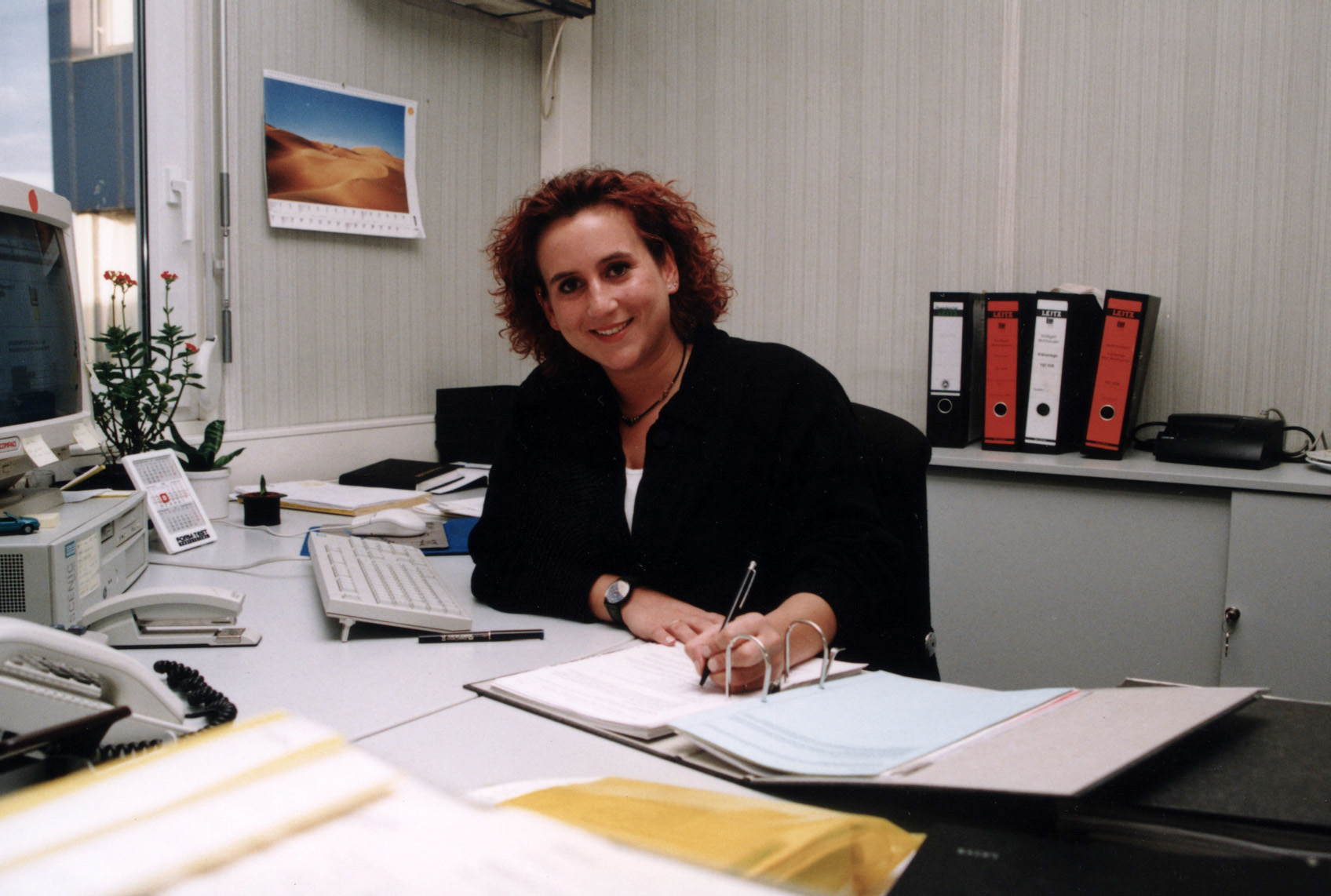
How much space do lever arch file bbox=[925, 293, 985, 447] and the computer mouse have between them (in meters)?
1.13

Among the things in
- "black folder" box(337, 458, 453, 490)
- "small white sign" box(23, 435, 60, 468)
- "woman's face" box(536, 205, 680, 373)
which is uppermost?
"woman's face" box(536, 205, 680, 373)

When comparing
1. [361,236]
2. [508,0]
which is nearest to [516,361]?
[361,236]

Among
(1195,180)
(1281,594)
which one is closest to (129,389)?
(1281,594)

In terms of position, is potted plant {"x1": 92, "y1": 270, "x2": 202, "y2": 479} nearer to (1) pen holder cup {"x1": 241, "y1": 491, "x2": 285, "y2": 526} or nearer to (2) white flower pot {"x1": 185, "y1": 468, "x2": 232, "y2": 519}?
(2) white flower pot {"x1": 185, "y1": 468, "x2": 232, "y2": 519}

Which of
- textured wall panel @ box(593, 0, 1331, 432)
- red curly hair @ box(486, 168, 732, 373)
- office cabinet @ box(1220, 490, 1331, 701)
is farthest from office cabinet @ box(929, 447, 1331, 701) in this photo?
red curly hair @ box(486, 168, 732, 373)

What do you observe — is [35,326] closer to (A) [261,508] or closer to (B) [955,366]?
(A) [261,508]

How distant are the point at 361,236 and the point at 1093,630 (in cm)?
187

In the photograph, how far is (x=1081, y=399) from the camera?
6.52ft

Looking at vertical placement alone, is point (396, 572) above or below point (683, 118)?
below

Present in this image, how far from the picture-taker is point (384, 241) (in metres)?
2.39

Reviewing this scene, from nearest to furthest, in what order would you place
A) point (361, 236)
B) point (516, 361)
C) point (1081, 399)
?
point (1081, 399), point (361, 236), point (516, 361)

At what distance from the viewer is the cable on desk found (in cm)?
140

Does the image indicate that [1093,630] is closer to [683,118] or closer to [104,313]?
[683,118]

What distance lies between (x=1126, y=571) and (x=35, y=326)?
1854mm
